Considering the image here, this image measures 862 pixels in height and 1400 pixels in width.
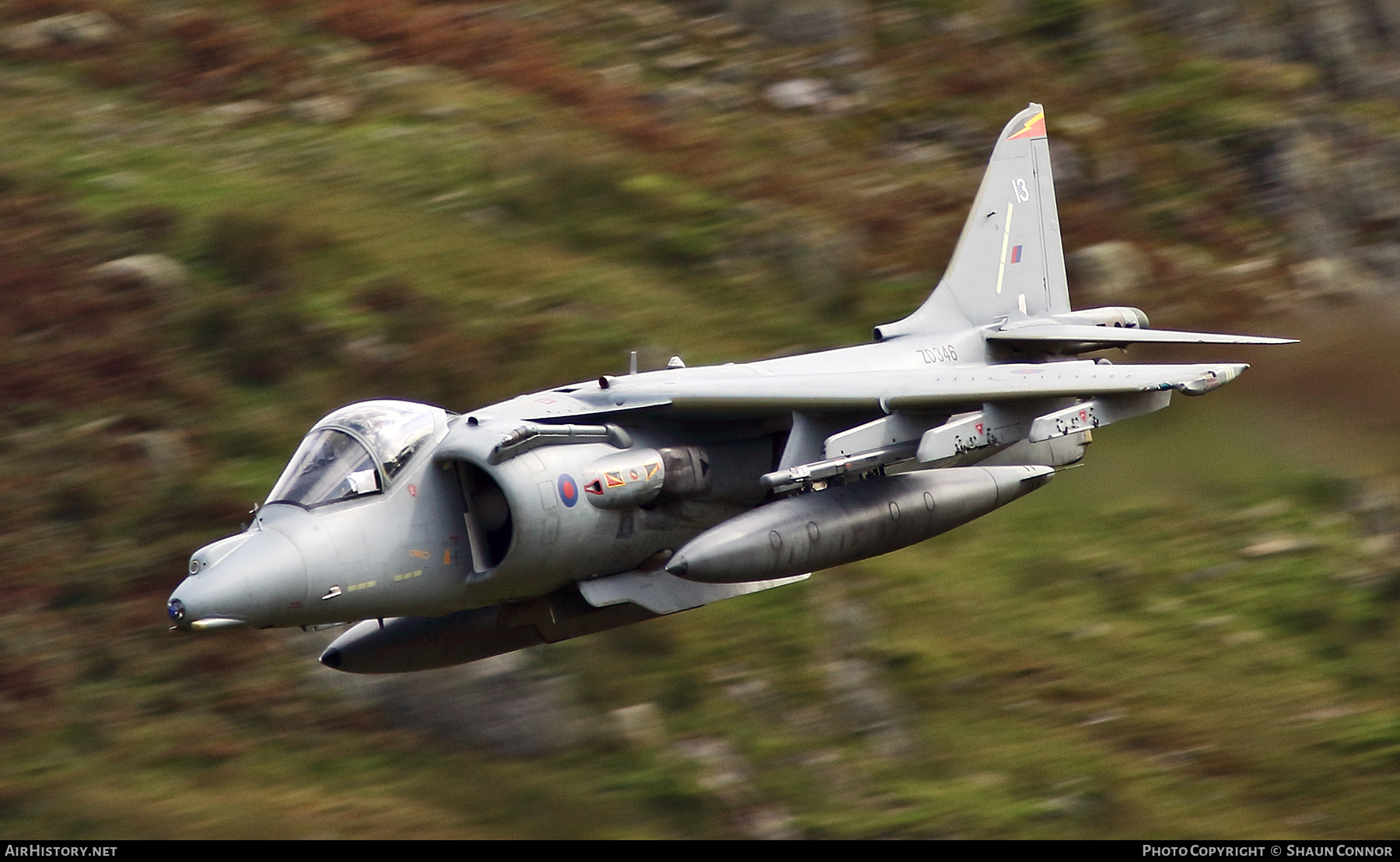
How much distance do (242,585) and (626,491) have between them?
2.92 m

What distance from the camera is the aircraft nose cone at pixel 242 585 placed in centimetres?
1009

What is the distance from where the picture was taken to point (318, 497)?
35.4 ft

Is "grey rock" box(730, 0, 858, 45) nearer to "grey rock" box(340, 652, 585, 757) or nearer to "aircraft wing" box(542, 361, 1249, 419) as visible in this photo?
"aircraft wing" box(542, 361, 1249, 419)

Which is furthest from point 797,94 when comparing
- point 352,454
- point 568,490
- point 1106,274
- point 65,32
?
point 352,454

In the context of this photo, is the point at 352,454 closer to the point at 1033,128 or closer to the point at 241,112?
the point at 1033,128

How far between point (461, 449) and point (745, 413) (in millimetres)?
2351

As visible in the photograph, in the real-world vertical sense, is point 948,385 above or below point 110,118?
below

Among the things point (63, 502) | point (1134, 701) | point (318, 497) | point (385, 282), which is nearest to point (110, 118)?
point (385, 282)

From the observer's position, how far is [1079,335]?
14055mm

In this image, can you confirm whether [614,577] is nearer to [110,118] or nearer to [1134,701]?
[1134,701]

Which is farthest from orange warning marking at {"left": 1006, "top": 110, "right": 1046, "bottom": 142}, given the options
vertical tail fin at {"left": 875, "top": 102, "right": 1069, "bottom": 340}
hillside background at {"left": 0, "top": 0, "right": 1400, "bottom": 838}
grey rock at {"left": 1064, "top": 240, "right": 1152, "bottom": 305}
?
grey rock at {"left": 1064, "top": 240, "right": 1152, "bottom": 305}

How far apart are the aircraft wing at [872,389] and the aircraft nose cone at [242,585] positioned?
267cm

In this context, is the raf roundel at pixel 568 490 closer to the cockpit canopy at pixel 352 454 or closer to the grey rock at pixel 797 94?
the cockpit canopy at pixel 352 454
